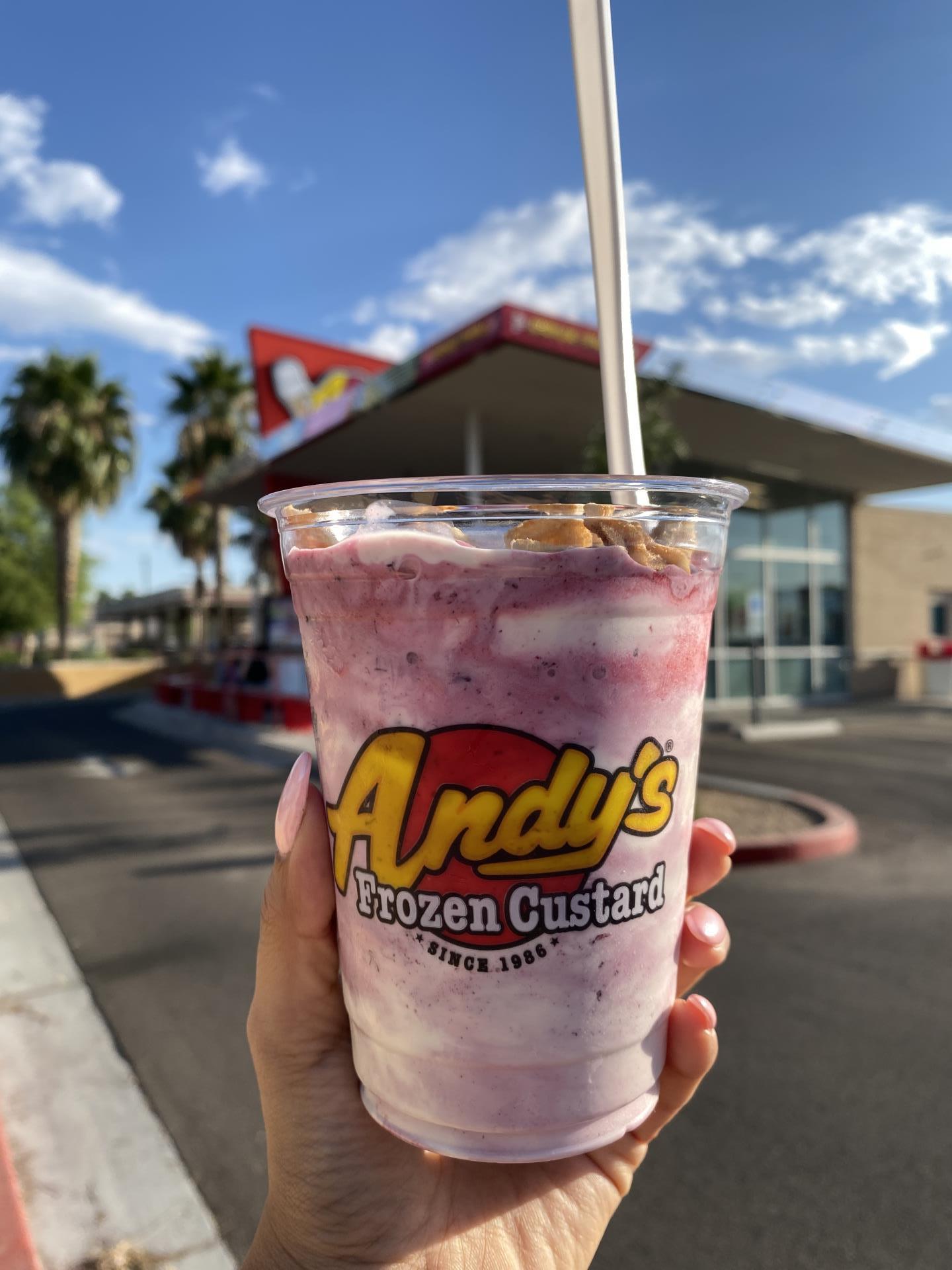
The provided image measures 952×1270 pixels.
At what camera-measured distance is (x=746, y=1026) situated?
3961mm

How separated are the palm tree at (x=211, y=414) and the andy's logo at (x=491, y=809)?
2454cm

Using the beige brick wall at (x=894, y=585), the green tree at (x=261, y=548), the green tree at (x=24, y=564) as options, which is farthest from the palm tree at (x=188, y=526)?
the beige brick wall at (x=894, y=585)

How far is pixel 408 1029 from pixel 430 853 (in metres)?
0.28

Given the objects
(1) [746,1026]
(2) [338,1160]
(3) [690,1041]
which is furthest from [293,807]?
(1) [746,1026]

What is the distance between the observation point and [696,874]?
1.59m

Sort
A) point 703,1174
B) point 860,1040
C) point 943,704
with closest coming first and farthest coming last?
1. point 703,1174
2. point 860,1040
3. point 943,704

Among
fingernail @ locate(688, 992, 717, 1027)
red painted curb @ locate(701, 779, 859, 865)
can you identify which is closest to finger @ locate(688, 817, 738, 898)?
fingernail @ locate(688, 992, 717, 1027)

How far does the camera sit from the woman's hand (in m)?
1.28

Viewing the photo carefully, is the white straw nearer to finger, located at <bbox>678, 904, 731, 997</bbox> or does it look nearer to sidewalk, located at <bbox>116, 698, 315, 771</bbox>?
finger, located at <bbox>678, 904, 731, 997</bbox>

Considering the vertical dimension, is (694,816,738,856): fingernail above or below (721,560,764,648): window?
below

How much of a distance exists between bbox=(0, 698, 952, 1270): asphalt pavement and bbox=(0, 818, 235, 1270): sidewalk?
0.34ft

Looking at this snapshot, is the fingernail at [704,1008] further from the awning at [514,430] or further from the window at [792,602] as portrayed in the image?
the window at [792,602]

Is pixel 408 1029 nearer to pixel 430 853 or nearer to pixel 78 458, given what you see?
pixel 430 853

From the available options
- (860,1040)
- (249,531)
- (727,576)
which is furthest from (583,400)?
(249,531)
